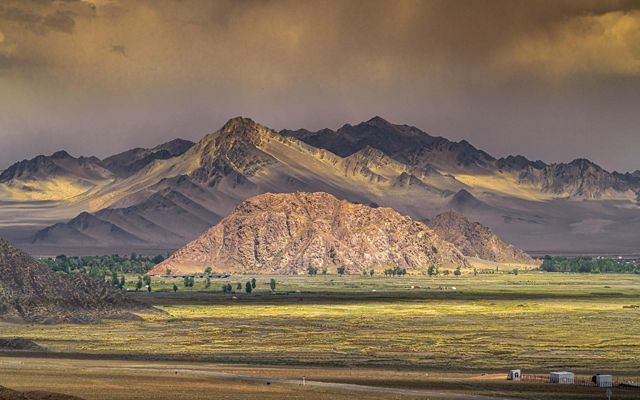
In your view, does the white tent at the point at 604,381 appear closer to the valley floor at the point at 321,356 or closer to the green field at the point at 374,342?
the valley floor at the point at 321,356

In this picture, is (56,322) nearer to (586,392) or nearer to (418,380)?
(418,380)

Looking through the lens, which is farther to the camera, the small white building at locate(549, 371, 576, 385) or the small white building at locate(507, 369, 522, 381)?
the small white building at locate(507, 369, 522, 381)

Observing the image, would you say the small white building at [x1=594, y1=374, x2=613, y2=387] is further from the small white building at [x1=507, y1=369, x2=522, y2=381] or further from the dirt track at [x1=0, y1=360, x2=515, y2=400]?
the dirt track at [x1=0, y1=360, x2=515, y2=400]

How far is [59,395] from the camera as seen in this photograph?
96.1 m

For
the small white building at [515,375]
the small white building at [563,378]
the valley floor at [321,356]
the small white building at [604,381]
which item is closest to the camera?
the valley floor at [321,356]

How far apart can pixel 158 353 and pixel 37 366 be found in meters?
20.8

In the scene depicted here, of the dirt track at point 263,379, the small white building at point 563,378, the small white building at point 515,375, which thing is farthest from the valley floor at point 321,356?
the small white building at point 563,378

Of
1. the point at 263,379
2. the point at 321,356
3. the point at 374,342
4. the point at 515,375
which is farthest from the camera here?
the point at 374,342

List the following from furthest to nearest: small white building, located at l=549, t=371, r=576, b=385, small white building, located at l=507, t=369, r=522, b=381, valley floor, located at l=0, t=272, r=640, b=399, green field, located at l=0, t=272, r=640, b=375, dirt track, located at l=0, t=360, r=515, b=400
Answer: green field, located at l=0, t=272, r=640, b=375
small white building, located at l=507, t=369, r=522, b=381
small white building, located at l=549, t=371, r=576, b=385
valley floor, located at l=0, t=272, r=640, b=399
dirt track, located at l=0, t=360, r=515, b=400

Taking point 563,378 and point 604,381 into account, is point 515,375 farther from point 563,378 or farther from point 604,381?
point 604,381

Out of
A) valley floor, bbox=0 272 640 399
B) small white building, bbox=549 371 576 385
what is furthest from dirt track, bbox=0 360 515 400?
small white building, bbox=549 371 576 385

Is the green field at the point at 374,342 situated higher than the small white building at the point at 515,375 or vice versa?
the green field at the point at 374,342

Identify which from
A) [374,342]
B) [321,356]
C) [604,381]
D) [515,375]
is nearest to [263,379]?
[515,375]

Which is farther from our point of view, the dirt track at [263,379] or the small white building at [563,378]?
the small white building at [563,378]
